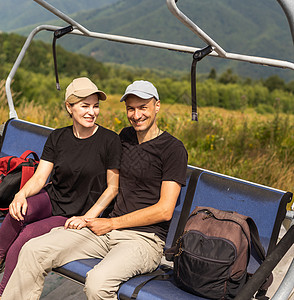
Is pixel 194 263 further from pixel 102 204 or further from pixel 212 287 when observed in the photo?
pixel 102 204

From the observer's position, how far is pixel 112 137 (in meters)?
2.49

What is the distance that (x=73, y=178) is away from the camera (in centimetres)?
248

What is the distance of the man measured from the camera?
2100mm

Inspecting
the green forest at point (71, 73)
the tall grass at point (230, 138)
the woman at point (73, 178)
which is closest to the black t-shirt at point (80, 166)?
the woman at point (73, 178)

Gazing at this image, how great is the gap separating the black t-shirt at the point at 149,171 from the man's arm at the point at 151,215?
0.17 ft

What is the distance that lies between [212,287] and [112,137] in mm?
1020

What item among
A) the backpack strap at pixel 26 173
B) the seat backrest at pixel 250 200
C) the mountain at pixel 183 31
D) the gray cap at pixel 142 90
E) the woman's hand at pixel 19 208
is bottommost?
the woman's hand at pixel 19 208

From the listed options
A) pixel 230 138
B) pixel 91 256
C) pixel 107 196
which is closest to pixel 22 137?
pixel 107 196

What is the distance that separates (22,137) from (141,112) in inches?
52.4

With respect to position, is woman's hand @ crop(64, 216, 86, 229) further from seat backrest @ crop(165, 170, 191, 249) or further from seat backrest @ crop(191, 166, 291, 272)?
seat backrest @ crop(191, 166, 291, 272)

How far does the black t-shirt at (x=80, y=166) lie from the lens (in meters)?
2.46

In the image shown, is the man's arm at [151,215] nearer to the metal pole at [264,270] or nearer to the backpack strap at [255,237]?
the backpack strap at [255,237]

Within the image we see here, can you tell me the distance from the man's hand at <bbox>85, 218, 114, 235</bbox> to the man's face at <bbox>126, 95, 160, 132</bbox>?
532mm

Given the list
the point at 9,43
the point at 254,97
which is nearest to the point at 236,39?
the point at 254,97
